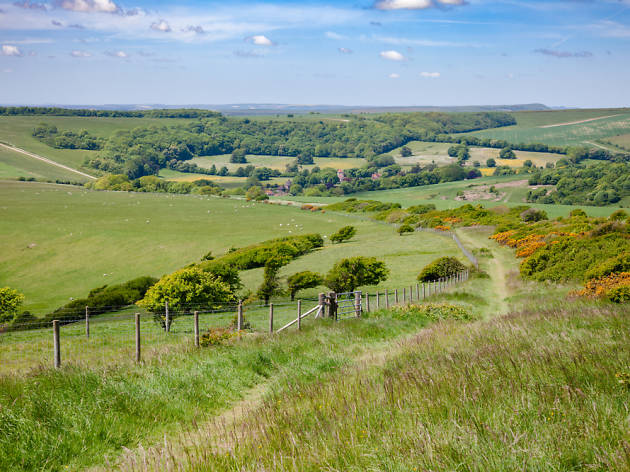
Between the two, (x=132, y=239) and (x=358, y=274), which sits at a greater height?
(x=358, y=274)

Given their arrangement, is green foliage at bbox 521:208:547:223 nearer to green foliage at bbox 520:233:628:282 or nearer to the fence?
green foliage at bbox 520:233:628:282

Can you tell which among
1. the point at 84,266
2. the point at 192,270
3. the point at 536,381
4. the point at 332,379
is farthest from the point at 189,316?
the point at 84,266

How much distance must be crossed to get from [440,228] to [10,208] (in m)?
107

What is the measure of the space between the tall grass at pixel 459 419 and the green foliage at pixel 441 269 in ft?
119

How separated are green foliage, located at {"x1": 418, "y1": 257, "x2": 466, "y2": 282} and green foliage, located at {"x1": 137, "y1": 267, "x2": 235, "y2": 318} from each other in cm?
1758

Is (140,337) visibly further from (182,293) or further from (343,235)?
(343,235)

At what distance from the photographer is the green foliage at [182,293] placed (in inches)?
1308

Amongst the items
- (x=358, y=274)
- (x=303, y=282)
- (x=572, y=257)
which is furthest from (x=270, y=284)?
(x=572, y=257)

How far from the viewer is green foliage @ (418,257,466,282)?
137 feet

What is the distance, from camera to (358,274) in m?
44.6

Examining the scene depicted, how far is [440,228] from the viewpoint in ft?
267

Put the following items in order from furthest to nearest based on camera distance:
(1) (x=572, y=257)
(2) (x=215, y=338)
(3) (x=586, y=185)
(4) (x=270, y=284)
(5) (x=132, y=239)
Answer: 1. (3) (x=586, y=185)
2. (5) (x=132, y=239)
3. (4) (x=270, y=284)
4. (1) (x=572, y=257)
5. (2) (x=215, y=338)

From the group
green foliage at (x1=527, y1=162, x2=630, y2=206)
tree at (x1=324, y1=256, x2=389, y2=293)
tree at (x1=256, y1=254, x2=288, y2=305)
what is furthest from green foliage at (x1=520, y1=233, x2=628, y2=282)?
green foliage at (x1=527, y1=162, x2=630, y2=206)

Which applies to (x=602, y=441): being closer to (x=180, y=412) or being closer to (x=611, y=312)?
(x=180, y=412)
